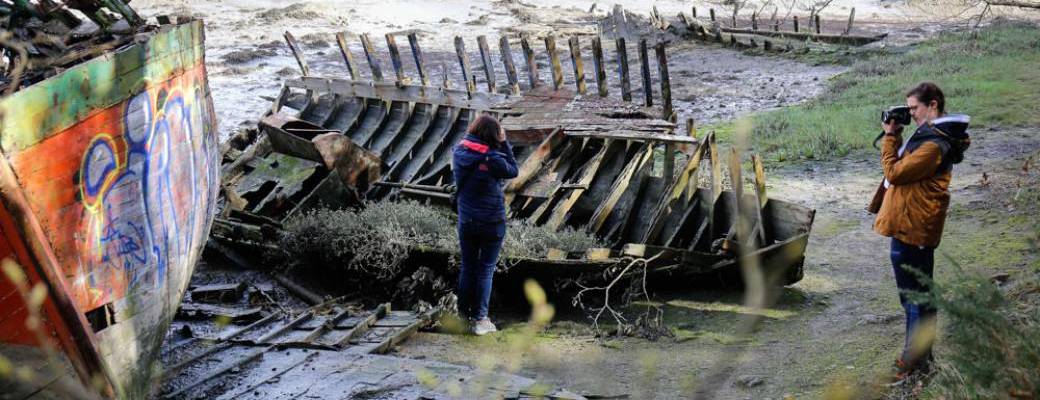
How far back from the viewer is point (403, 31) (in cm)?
2969

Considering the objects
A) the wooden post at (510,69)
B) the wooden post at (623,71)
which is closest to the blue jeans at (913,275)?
the wooden post at (623,71)

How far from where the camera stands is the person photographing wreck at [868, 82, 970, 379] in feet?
17.5

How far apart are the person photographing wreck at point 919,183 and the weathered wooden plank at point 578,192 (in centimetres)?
380

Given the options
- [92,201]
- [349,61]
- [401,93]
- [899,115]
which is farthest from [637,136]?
[349,61]

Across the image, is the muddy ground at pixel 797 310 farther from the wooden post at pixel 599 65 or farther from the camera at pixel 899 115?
Answer: the wooden post at pixel 599 65

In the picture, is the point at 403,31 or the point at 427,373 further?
the point at 403,31

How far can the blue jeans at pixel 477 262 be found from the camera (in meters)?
7.33

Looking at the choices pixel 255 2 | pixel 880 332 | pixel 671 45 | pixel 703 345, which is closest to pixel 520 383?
pixel 703 345

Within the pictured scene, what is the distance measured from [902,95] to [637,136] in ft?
31.0

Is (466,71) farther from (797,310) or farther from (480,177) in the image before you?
(797,310)

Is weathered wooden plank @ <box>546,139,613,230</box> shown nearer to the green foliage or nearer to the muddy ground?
the muddy ground

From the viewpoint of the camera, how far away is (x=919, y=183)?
5.40 meters

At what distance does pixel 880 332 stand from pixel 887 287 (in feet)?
4.26

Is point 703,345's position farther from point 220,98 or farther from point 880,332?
point 220,98
